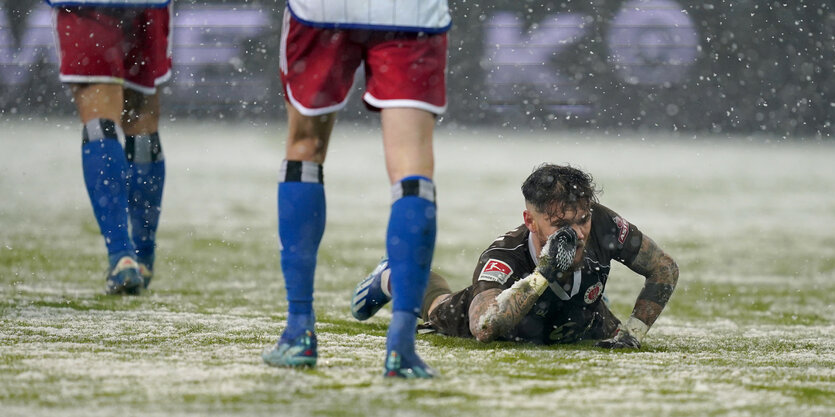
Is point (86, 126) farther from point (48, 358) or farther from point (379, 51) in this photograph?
point (379, 51)

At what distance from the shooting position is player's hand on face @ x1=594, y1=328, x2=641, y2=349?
8.63 ft

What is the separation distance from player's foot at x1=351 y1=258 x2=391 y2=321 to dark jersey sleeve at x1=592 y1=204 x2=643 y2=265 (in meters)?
0.59

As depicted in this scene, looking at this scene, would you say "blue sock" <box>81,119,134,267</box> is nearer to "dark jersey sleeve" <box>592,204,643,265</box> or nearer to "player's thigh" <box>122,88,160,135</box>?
"player's thigh" <box>122,88,160,135</box>

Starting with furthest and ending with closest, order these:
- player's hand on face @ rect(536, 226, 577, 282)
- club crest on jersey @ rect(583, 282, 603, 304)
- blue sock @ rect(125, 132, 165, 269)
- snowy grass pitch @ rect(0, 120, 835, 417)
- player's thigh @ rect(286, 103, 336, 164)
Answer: blue sock @ rect(125, 132, 165, 269) → club crest on jersey @ rect(583, 282, 603, 304) → player's hand on face @ rect(536, 226, 577, 282) → player's thigh @ rect(286, 103, 336, 164) → snowy grass pitch @ rect(0, 120, 835, 417)

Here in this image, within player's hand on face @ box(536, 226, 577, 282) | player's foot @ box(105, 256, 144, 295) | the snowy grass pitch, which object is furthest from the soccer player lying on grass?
player's foot @ box(105, 256, 144, 295)

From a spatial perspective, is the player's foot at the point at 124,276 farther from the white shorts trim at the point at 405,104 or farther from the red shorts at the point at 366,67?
the white shorts trim at the point at 405,104

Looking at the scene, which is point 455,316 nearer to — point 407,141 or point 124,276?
point 407,141

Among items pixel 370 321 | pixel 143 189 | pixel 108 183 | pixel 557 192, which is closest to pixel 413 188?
pixel 557 192

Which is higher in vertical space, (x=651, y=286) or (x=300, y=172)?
(x=300, y=172)

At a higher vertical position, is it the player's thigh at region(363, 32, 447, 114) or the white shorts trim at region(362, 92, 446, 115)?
the player's thigh at region(363, 32, 447, 114)

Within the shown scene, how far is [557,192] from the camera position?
2598mm

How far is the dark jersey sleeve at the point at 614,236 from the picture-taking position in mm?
2760

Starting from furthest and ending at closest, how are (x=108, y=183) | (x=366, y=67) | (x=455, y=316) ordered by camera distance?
(x=108, y=183)
(x=455, y=316)
(x=366, y=67)

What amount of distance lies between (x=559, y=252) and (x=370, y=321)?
1.01 meters
